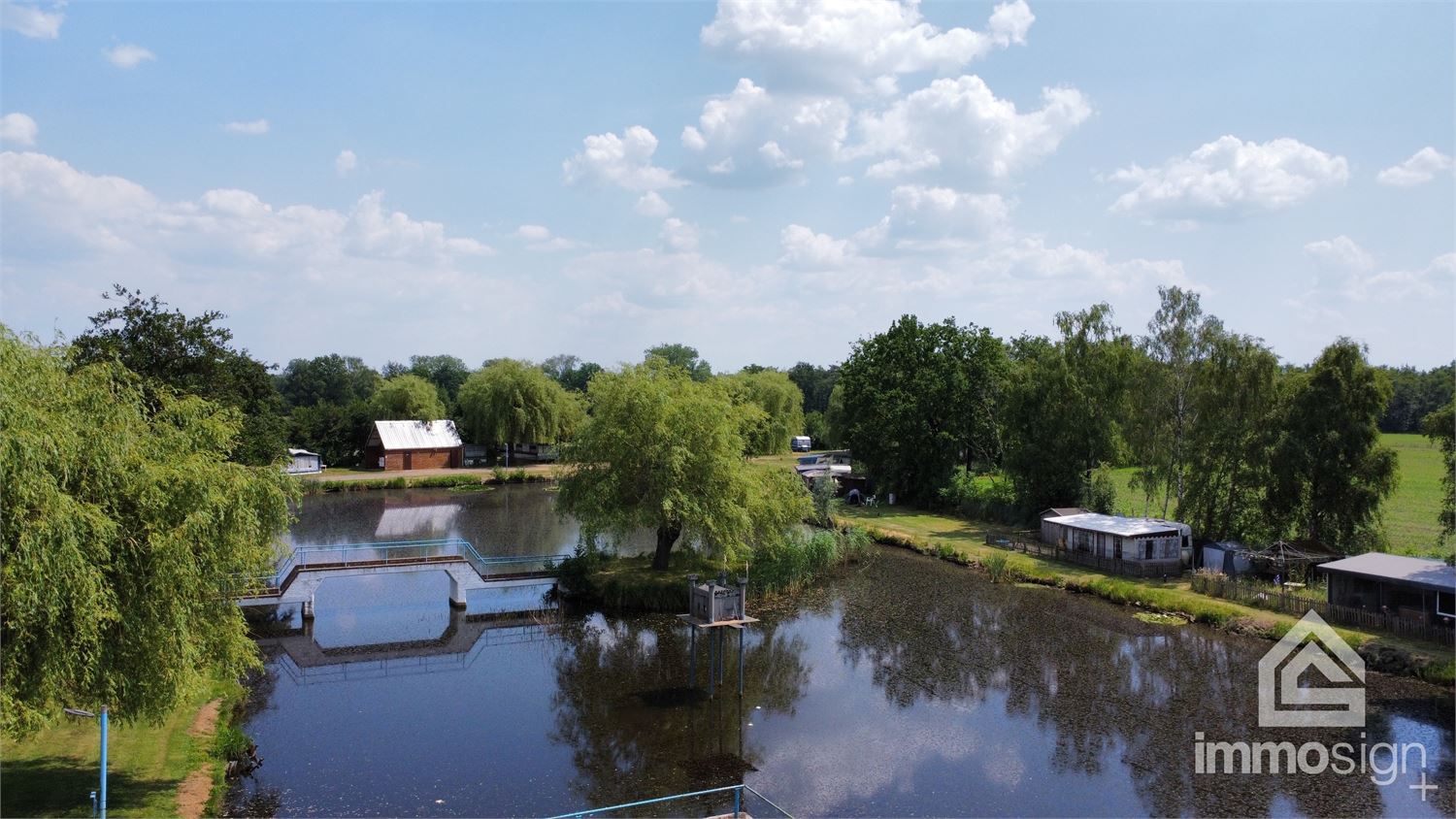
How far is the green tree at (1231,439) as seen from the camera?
111 feet

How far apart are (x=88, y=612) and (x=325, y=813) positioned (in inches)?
233

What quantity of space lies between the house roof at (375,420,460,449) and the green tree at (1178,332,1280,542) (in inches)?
2106

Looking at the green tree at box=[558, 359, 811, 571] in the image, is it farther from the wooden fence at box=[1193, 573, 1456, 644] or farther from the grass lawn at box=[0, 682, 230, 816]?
the wooden fence at box=[1193, 573, 1456, 644]

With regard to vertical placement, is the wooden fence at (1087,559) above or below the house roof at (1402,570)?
below

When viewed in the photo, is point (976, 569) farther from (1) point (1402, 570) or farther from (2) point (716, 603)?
(2) point (716, 603)

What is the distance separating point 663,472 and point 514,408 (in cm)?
4180

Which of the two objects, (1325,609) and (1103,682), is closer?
(1103,682)

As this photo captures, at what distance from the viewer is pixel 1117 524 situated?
36062 millimetres

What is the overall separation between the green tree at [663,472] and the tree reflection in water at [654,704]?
3423 mm

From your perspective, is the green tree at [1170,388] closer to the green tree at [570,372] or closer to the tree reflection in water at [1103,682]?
the tree reflection in water at [1103,682]

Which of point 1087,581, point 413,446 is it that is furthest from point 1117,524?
point 413,446

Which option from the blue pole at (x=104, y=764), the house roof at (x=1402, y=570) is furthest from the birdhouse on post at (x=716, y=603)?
the house roof at (x=1402, y=570)

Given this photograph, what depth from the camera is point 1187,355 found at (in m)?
37.7

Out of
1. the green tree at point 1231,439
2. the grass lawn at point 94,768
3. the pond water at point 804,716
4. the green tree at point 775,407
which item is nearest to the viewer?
the grass lawn at point 94,768
